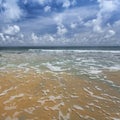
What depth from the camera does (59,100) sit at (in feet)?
21.1

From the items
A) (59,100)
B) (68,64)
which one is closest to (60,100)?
(59,100)

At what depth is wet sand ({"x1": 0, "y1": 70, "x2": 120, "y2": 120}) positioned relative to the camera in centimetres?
510

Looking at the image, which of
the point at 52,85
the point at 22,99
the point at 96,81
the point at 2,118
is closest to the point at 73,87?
the point at 52,85

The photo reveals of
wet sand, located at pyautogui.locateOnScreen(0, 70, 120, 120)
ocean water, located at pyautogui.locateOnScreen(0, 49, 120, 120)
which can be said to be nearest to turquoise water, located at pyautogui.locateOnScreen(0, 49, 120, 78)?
ocean water, located at pyautogui.locateOnScreen(0, 49, 120, 120)

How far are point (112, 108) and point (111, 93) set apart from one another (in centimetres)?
159

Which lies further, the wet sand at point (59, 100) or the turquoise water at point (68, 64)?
the turquoise water at point (68, 64)

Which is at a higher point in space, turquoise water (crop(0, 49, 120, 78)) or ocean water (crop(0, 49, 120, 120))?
ocean water (crop(0, 49, 120, 120))

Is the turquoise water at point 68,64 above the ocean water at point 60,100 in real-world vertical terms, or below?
below

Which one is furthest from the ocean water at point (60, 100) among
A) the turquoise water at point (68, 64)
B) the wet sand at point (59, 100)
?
the turquoise water at point (68, 64)

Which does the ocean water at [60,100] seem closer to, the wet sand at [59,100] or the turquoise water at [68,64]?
the wet sand at [59,100]

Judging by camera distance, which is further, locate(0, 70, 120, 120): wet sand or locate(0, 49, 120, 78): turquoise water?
locate(0, 49, 120, 78): turquoise water

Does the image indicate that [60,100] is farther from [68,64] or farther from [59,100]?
Result: [68,64]

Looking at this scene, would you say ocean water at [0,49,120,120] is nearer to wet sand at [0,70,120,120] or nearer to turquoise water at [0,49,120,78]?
wet sand at [0,70,120,120]

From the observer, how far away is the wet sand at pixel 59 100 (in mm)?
5098
